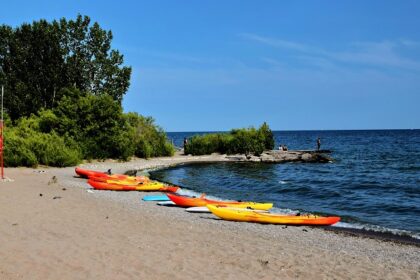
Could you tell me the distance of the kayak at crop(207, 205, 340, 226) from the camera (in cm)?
1673

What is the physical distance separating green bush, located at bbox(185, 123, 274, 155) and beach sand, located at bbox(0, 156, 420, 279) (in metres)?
40.4

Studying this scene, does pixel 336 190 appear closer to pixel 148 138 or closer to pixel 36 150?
pixel 36 150

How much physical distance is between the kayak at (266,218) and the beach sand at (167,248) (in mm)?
442

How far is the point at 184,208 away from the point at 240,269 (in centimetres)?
943

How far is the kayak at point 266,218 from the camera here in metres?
16.7

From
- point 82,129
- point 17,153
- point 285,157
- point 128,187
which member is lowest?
point 128,187

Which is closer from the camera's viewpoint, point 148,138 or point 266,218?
point 266,218

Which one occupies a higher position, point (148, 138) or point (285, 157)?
point (148, 138)

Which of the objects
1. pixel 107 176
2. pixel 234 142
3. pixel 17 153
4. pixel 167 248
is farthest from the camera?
pixel 234 142

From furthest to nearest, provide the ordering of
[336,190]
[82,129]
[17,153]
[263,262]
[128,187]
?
[82,129] → [17,153] → [336,190] → [128,187] → [263,262]

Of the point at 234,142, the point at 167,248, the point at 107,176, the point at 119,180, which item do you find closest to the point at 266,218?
the point at 167,248

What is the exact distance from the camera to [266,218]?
16.8m

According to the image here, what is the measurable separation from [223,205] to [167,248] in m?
7.09

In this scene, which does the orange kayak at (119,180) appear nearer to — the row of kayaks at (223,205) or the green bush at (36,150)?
the row of kayaks at (223,205)
